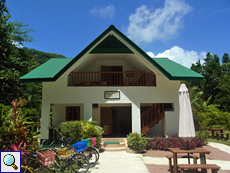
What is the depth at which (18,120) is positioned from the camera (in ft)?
21.6

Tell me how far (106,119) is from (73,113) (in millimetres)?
2660

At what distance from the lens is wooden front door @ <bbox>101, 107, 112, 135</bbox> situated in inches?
567

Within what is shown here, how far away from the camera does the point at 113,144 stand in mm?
11000

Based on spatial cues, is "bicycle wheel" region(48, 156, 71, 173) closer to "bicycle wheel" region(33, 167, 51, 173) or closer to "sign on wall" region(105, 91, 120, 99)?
"bicycle wheel" region(33, 167, 51, 173)

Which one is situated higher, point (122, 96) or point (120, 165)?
point (122, 96)

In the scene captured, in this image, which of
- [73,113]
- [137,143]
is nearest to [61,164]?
[137,143]

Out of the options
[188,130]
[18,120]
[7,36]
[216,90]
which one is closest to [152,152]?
[188,130]

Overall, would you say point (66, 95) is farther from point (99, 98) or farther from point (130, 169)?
point (130, 169)

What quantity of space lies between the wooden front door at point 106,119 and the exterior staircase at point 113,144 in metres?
2.52

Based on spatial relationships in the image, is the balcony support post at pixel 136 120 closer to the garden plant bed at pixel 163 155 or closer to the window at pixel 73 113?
the garden plant bed at pixel 163 155

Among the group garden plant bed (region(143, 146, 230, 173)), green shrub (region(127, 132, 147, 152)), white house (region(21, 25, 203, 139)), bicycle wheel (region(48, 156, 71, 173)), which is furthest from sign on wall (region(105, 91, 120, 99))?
bicycle wheel (region(48, 156, 71, 173))

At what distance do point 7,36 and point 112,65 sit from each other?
30.7 feet

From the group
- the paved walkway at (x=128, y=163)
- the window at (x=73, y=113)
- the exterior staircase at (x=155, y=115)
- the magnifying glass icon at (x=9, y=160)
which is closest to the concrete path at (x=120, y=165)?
the paved walkway at (x=128, y=163)

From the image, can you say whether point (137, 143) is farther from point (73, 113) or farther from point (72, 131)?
point (73, 113)
